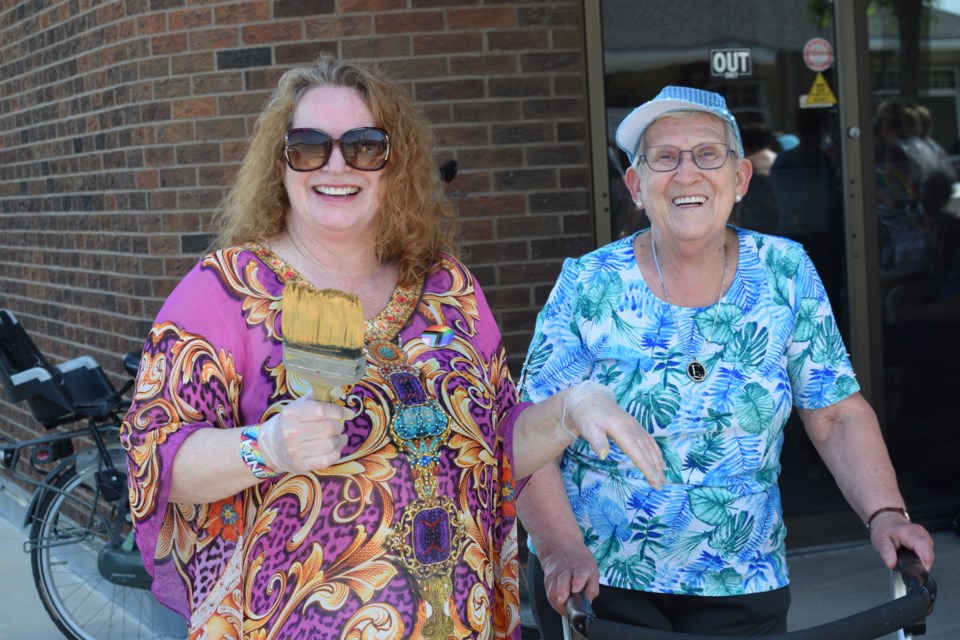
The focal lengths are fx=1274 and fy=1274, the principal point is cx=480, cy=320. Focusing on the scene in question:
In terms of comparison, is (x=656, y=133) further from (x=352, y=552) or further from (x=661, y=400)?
(x=352, y=552)

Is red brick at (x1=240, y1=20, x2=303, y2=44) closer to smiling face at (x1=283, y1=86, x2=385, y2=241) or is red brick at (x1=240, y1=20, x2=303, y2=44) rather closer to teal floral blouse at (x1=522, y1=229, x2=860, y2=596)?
teal floral blouse at (x1=522, y1=229, x2=860, y2=596)

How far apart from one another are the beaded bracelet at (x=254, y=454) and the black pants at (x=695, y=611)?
39.8 inches

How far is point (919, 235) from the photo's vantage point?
6.27 m

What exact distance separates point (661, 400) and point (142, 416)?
112cm

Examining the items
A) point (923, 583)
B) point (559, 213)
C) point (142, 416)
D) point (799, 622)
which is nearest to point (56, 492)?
point (559, 213)

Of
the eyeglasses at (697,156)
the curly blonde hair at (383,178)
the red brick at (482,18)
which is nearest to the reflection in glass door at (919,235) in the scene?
the red brick at (482,18)

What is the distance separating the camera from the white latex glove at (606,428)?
2.14m

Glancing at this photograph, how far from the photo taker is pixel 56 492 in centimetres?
556

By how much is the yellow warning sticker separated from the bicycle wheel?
3.49 metres

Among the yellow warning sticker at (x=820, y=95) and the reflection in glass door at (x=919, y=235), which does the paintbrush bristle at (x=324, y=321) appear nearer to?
the yellow warning sticker at (x=820, y=95)

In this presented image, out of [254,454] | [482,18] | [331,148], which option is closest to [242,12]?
[482,18]

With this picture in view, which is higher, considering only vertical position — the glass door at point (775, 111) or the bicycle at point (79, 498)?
the glass door at point (775, 111)

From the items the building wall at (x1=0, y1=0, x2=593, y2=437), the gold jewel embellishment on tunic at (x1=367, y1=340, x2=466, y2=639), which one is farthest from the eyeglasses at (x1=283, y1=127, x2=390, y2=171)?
the building wall at (x1=0, y1=0, x2=593, y2=437)

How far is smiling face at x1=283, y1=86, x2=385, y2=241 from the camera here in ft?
8.17
